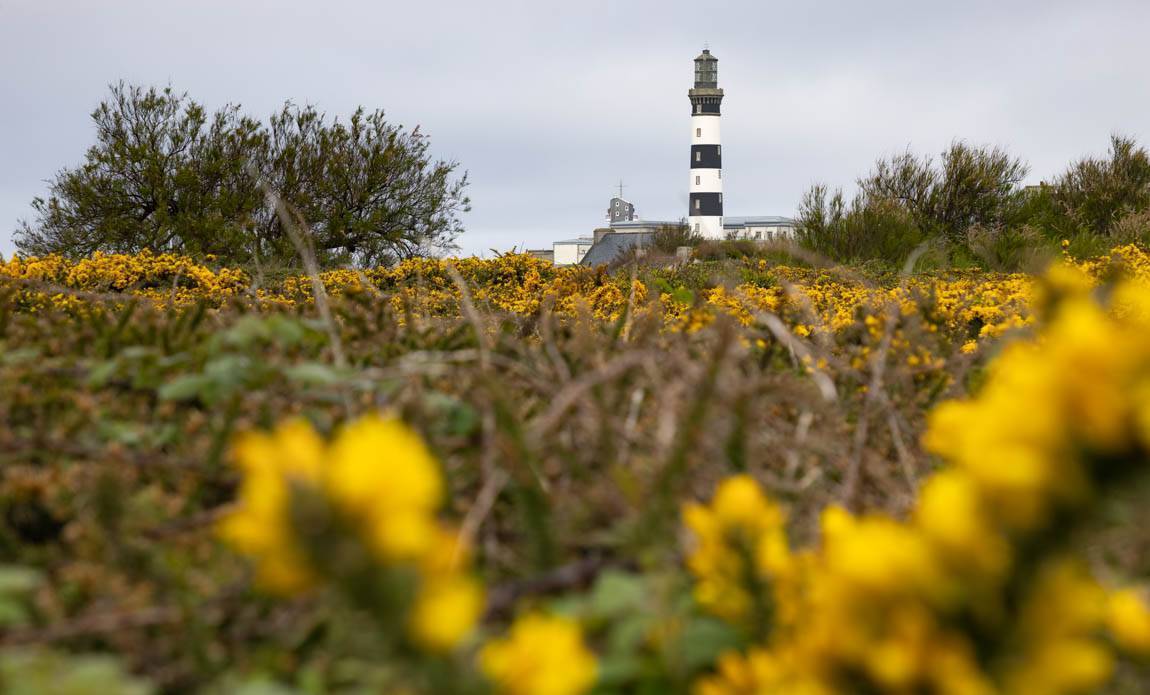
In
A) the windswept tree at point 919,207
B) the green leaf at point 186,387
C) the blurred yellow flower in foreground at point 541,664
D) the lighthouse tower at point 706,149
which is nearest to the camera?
the blurred yellow flower in foreground at point 541,664

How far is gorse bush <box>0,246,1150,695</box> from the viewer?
23.3 inches

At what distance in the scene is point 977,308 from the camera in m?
6.03

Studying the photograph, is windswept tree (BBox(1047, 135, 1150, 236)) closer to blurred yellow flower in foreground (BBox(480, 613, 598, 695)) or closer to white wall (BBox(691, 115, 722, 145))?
blurred yellow flower in foreground (BBox(480, 613, 598, 695))

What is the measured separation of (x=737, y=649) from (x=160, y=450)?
123 centimetres

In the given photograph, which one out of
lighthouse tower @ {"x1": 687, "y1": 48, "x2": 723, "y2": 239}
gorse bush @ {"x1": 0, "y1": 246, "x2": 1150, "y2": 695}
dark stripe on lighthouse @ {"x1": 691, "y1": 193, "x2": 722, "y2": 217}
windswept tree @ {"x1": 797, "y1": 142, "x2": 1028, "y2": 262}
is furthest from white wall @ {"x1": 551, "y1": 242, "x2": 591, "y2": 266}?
gorse bush @ {"x1": 0, "y1": 246, "x2": 1150, "y2": 695}

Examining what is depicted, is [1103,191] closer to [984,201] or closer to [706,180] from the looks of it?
[984,201]

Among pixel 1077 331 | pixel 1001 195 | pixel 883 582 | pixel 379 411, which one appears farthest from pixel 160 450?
pixel 1001 195

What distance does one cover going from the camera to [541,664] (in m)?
0.73

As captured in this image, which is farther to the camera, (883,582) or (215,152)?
(215,152)

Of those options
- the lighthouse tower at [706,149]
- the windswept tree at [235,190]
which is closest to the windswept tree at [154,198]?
Answer: the windswept tree at [235,190]

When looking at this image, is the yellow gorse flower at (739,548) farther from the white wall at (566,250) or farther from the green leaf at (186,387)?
the white wall at (566,250)

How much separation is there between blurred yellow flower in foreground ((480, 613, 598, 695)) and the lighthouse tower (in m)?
60.2

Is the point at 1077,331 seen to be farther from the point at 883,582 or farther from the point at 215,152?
the point at 215,152

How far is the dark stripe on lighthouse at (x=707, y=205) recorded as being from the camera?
63.6 meters
